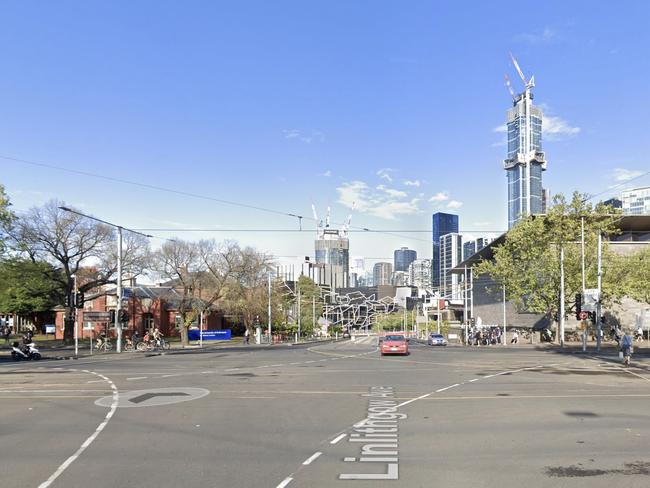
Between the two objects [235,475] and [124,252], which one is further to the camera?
[124,252]

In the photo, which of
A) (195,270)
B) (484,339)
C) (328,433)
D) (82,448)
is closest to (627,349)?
(328,433)

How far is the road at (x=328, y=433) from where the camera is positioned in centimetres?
803

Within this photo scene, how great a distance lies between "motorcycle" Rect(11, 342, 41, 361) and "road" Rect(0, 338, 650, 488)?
54.2 feet

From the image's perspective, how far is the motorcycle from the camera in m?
35.3

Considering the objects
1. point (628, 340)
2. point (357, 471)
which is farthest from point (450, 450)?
point (628, 340)

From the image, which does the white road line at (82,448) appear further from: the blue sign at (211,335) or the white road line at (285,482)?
the blue sign at (211,335)

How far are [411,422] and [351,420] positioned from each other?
127 cm

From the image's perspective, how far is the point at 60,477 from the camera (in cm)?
803

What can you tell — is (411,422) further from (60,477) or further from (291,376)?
(291,376)

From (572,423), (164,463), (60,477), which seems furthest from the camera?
(572,423)

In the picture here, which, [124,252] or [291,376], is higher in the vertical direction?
[124,252]

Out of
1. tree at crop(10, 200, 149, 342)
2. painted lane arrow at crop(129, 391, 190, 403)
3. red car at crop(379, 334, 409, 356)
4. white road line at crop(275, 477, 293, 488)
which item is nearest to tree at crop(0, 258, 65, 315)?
tree at crop(10, 200, 149, 342)

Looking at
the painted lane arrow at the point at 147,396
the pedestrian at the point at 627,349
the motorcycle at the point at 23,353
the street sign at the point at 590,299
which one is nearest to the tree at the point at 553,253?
the street sign at the point at 590,299

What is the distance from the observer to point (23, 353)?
35375 millimetres
